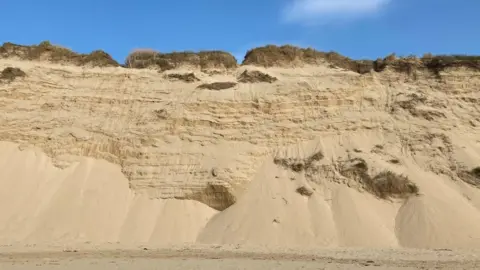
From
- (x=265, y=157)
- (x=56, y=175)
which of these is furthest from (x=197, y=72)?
(x=56, y=175)

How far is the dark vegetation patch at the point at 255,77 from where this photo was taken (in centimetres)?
2391

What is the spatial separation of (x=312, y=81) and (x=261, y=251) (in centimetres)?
1130

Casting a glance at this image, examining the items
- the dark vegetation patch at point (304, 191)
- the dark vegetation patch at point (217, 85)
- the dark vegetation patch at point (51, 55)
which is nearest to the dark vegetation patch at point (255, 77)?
the dark vegetation patch at point (217, 85)

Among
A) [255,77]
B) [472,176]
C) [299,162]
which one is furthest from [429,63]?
[299,162]

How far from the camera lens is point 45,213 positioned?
59.0 ft

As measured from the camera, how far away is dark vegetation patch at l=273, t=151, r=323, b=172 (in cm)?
1991

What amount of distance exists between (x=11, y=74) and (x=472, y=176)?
20220 millimetres

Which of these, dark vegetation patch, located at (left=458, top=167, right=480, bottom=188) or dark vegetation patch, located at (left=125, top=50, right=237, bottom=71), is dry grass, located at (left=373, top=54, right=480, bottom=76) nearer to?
dark vegetation patch, located at (left=458, top=167, right=480, bottom=188)

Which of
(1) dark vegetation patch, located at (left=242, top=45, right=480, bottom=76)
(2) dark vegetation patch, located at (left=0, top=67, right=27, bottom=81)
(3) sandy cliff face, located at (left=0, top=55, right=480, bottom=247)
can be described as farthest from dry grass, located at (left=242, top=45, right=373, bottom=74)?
(2) dark vegetation patch, located at (left=0, top=67, right=27, bottom=81)

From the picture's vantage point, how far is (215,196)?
18.7 m

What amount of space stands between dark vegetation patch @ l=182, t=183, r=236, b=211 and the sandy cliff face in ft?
0.12

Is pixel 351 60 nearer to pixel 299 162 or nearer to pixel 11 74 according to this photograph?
pixel 299 162

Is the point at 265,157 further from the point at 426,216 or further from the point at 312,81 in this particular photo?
the point at 426,216

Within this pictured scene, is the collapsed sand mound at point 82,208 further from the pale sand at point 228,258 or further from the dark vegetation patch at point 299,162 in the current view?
the dark vegetation patch at point 299,162
